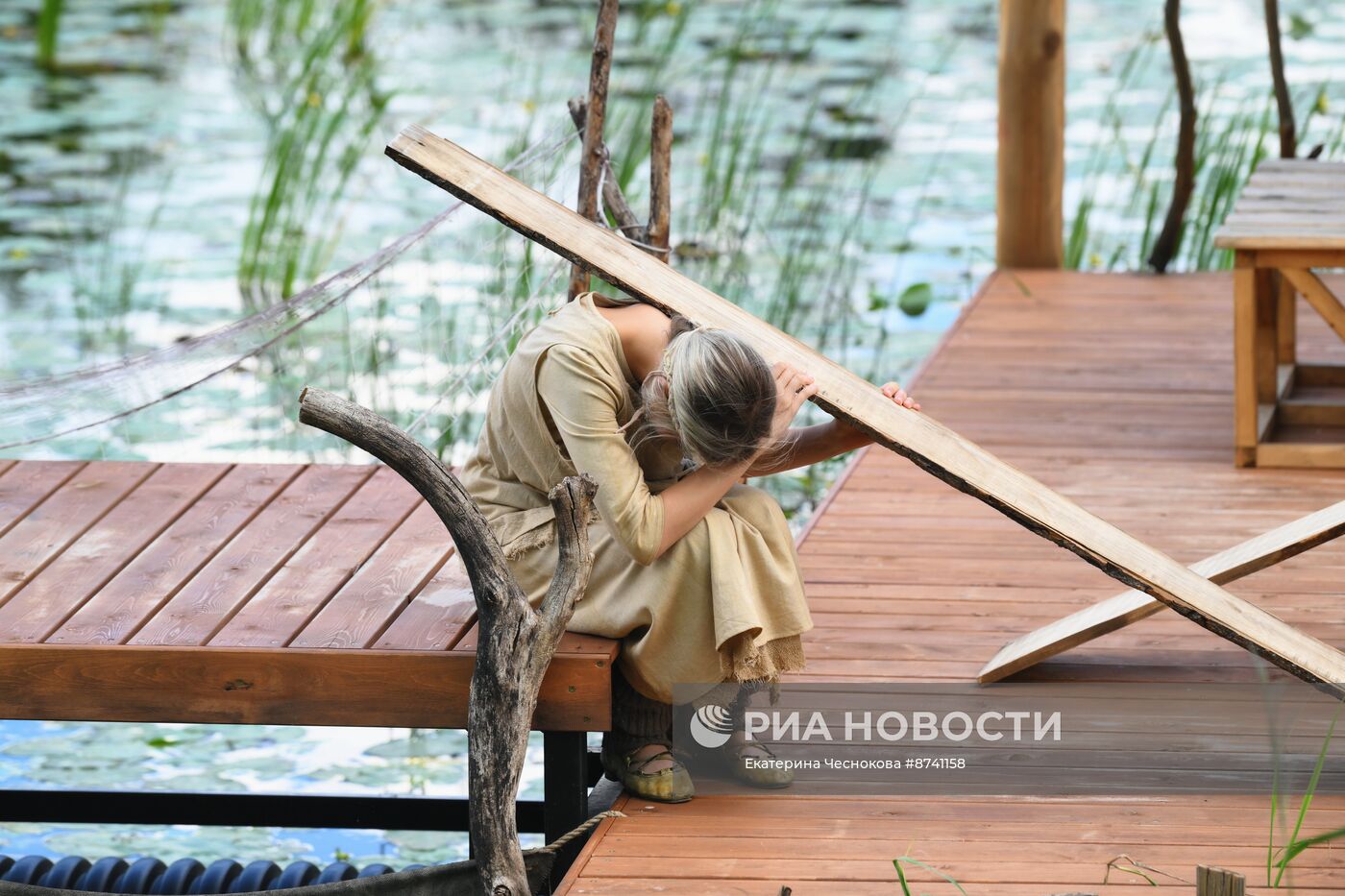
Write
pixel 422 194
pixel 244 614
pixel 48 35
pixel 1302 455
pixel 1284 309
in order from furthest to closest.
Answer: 1. pixel 48 35
2. pixel 422 194
3. pixel 1284 309
4. pixel 1302 455
5. pixel 244 614

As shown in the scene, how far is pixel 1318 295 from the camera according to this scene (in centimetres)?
374

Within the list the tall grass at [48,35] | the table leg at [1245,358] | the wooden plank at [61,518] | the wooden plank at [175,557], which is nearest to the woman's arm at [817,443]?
the wooden plank at [175,557]

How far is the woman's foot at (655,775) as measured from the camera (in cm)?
244

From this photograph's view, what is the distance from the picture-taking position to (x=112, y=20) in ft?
32.6

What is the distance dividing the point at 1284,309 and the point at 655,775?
263 centimetres

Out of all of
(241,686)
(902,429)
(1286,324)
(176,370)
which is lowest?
(241,686)

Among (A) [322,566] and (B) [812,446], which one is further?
(A) [322,566]

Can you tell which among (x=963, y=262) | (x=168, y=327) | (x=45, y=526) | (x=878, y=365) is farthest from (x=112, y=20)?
(x=45, y=526)

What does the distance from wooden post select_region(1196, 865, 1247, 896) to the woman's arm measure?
2.84ft

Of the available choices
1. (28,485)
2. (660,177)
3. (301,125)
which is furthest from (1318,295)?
(301,125)

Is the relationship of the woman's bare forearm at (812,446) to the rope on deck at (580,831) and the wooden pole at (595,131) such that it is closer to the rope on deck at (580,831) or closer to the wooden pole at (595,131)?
the rope on deck at (580,831)

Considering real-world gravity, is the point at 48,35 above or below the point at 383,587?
above

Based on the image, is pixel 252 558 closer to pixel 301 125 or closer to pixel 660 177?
pixel 660 177

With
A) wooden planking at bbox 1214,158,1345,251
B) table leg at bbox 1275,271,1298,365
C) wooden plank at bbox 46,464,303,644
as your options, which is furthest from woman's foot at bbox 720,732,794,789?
table leg at bbox 1275,271,1298,365
